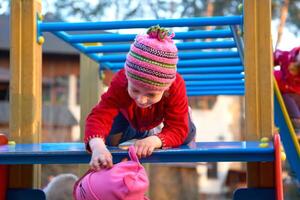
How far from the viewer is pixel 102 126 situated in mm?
2225

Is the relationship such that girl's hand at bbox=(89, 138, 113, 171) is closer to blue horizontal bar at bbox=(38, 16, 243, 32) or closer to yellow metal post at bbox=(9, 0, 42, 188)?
yellow metal post at bbox=(9, 0, 42, 188)

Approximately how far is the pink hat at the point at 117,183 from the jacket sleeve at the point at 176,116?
0.30 m

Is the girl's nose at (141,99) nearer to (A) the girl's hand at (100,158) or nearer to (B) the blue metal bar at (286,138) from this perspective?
(A) the girl's hand at (100,158)

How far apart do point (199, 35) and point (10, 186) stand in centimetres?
134

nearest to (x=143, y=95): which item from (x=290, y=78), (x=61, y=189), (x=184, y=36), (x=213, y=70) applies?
(x=184, y=36)

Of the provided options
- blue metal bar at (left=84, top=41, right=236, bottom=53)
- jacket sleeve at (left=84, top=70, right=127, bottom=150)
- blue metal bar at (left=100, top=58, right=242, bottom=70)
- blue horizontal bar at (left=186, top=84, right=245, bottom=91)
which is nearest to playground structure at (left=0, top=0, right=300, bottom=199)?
jacket sleeve at (left=84, top=70, right=127, bottom=150)

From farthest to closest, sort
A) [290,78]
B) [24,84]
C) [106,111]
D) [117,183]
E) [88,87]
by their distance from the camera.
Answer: [88,87], [290,78], [24,84], [106,111], [117,183]

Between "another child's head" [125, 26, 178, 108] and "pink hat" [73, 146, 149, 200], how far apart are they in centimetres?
28

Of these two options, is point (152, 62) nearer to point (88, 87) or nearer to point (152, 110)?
point (152, 110)

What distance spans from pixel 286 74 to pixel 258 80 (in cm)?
157

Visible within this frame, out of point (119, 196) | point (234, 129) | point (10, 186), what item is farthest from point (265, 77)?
point (234, 129)

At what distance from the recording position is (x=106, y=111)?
2271 millimetres

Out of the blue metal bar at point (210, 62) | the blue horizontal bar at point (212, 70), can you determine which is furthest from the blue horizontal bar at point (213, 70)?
the blue metal bar at point (210, 62)

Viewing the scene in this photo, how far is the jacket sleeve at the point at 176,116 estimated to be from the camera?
88.4 inches
